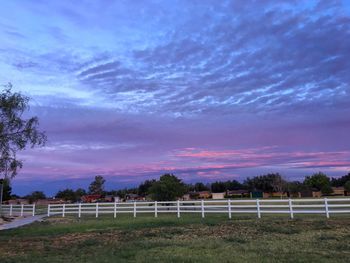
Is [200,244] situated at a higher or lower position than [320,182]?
lower

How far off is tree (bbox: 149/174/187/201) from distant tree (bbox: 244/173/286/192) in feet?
199

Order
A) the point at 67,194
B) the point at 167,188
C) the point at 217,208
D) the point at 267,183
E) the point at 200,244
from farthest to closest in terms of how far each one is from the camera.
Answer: the point at 267,183, the point at 67,194, the point at 167,188, the point at 217,208, the point at 200,244

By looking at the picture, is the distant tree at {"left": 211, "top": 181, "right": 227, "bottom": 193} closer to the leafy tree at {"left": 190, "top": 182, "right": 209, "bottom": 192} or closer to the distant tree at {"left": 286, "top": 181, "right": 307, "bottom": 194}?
the leafy tree at {"left": 190, "top": 182, "right": 209, "bottom": 192}

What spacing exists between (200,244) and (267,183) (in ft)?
352

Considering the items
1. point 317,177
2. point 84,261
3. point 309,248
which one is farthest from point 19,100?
point 317,177

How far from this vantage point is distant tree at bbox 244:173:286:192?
99.2 meters

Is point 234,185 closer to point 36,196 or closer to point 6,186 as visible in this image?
point 36,196

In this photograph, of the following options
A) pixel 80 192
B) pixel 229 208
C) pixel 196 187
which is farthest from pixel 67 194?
pixel 229 208

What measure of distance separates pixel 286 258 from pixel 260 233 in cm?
613

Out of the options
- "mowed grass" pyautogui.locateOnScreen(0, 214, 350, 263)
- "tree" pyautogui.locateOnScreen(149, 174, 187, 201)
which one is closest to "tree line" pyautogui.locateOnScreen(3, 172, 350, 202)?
"tree" pyautogui.locateOnScreen(149, 174, 187, 201)

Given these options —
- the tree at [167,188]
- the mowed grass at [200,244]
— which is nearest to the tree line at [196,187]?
the tree at [167,188]

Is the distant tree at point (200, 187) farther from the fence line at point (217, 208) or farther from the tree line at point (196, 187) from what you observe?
the fence line at point (217, 208)

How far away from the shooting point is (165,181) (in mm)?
43281

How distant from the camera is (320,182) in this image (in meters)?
100
